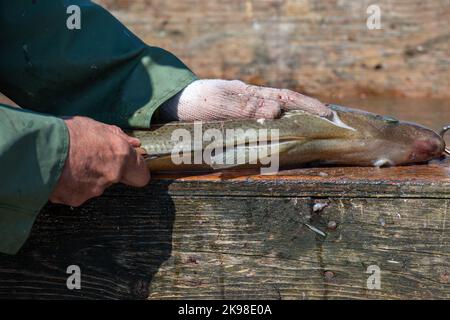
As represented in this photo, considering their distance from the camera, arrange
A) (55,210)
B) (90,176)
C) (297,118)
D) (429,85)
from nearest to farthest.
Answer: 1. (90,176)
2. (55,210)
3. (297,118)
4. (429,85)

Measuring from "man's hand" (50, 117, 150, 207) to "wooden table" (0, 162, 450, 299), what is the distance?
0.15 meters

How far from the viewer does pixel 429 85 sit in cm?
573

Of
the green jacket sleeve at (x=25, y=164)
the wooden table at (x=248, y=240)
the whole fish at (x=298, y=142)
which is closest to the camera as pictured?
the green jacket sleeve at (x=25, y=164)

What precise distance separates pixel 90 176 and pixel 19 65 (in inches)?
24.1

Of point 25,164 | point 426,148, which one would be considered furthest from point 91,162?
point 426,148

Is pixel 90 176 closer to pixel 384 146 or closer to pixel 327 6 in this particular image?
pixel 384 146

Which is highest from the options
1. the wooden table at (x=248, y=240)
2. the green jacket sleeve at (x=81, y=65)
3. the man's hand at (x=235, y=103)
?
the green jacket sleeve at (x=81, y=65)

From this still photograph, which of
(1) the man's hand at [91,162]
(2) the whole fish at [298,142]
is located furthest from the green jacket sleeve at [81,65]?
(1) the man's hand at [91,162]

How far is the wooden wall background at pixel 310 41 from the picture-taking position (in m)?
5.71

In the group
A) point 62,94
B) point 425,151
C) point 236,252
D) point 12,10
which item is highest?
point 12,10

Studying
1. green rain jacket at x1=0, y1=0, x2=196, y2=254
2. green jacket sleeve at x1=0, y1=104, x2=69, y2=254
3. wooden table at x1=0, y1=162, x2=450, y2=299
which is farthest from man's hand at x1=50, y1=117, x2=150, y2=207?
green rain jacket at x1=0, y1=0, x2=196, y2=254

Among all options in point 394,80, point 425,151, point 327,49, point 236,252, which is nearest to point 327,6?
point 327,49

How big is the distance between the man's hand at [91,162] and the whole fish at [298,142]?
172 millimetres

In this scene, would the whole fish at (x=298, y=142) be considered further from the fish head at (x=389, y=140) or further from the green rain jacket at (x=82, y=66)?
the green rain jacket at (x=82, y=66)
